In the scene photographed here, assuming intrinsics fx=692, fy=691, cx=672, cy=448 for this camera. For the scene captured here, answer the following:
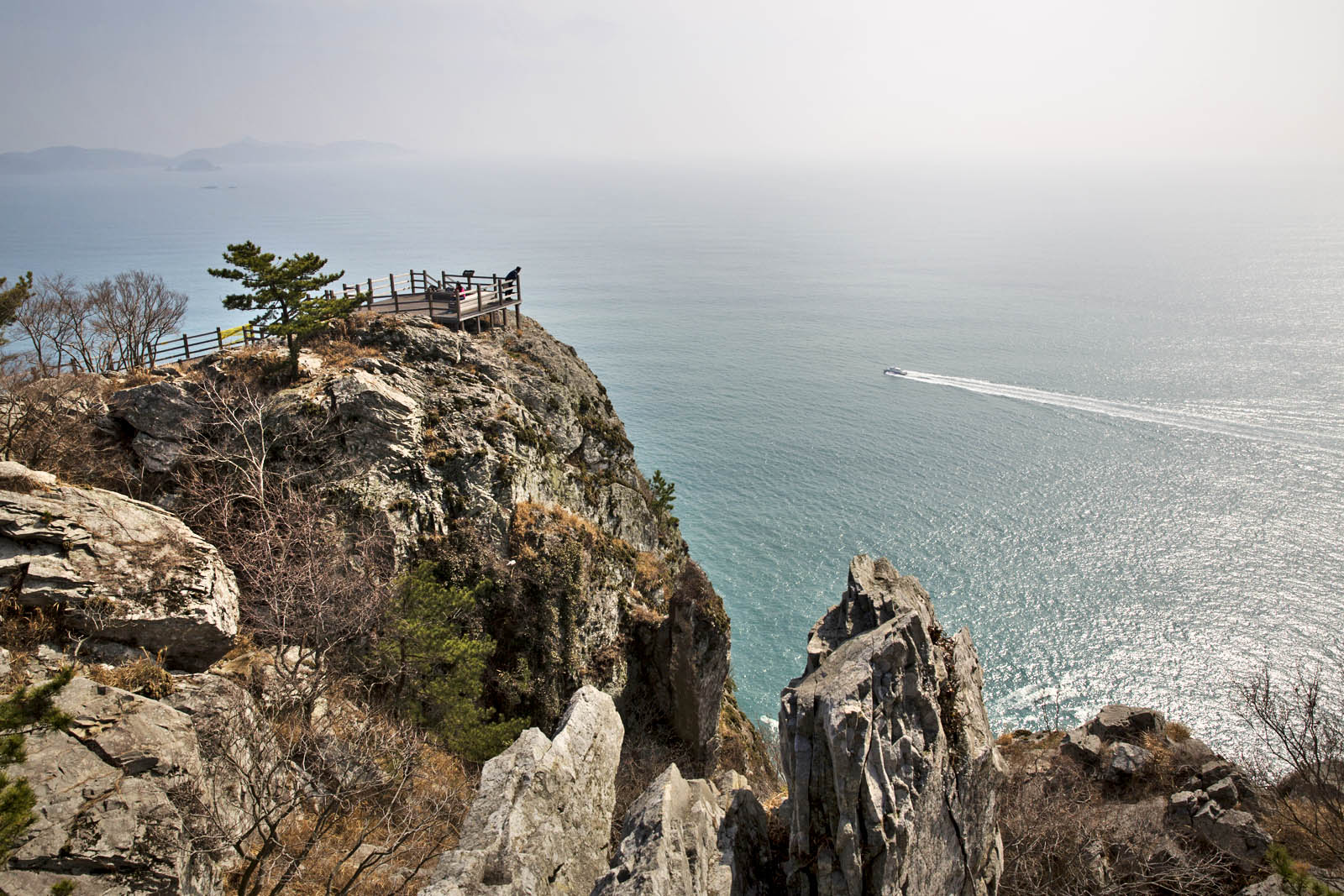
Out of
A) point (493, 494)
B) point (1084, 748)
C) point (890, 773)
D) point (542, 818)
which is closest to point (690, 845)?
point (542, 818)

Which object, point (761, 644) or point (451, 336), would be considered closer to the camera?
point (451, 336)

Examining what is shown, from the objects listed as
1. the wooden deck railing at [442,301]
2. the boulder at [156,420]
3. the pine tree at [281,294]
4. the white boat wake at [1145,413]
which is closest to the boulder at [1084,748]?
the wooden deck railing at [442,301]

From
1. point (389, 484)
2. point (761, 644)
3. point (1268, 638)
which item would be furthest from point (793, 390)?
point (389, 484)

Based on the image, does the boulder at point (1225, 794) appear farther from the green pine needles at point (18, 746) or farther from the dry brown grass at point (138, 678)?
the dry brown grass at point (138, 678)

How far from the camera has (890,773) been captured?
13289mm

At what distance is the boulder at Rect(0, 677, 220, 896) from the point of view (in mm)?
11266

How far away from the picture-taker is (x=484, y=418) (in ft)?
97.9

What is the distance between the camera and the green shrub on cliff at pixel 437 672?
2172 cm

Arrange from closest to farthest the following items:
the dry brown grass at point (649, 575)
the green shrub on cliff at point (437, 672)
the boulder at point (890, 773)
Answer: the boulder at point (890, 773), the green shrub on cliff at point (437, 672), the dry brown grass at point (649, 575)

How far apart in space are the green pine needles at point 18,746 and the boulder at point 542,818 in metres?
5.37

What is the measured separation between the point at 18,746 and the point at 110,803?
4124 millimetres

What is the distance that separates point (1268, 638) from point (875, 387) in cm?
5099

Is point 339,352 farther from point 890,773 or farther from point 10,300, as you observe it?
point 890,773

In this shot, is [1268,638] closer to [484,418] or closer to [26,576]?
[484,418]
